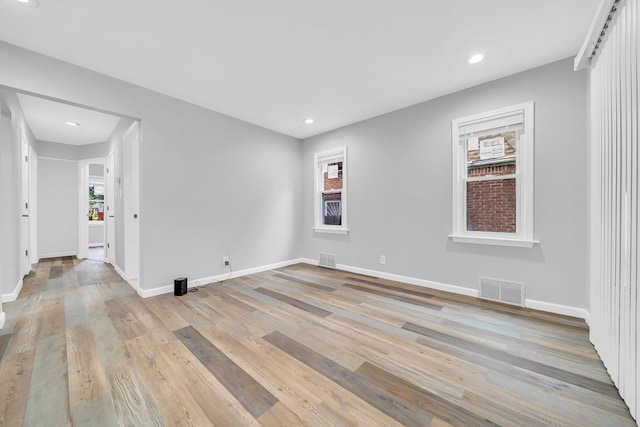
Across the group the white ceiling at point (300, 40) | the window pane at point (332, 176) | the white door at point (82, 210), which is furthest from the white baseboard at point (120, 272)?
the window pane at point (332, 176)

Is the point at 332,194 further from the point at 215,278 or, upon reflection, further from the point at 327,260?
the point at 215,278

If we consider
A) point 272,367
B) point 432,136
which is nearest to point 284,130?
point 432,136

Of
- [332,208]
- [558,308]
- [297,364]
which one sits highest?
[332,208]

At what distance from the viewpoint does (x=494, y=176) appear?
2.91 meters

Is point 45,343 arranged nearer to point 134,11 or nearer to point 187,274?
point 187,274

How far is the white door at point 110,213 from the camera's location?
480 cm

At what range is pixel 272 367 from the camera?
172 cm

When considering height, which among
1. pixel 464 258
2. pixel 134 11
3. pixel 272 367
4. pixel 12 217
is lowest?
pixel 272 367

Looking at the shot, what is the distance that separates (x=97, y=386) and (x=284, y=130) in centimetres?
413

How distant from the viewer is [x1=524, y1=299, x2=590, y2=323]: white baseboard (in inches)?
94.8

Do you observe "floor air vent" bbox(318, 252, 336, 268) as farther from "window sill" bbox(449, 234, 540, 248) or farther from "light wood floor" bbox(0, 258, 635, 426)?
"window sill" bbox(449, 234, 540, 248)

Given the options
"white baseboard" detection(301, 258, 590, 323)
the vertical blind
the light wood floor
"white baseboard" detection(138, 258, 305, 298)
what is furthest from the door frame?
the vertical blind

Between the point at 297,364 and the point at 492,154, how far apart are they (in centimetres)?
310

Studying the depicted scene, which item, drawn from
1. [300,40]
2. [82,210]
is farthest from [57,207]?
[300,40]
